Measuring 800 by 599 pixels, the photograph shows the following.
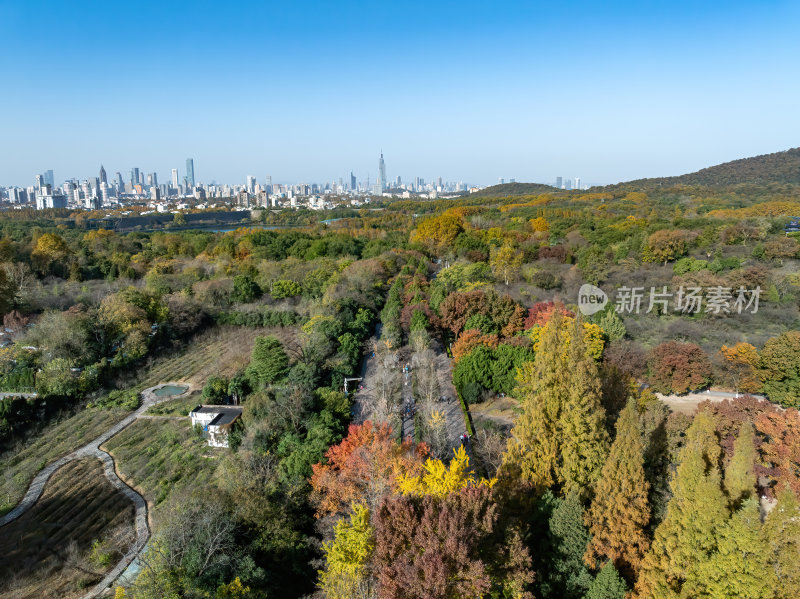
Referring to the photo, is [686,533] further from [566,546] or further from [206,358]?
[206,358]

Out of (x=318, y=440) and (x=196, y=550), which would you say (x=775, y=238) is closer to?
(x=318, y=440)

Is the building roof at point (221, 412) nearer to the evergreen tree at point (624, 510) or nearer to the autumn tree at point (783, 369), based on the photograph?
the evergreen tree at point (624, 510)

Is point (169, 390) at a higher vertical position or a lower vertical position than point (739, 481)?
lower

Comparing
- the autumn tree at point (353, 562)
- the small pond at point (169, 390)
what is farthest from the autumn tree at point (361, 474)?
the small pond at point (169, 390)

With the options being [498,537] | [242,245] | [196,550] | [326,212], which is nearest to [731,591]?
[498,537]

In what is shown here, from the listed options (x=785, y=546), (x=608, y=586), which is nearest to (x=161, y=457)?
(x=608, y=586)
